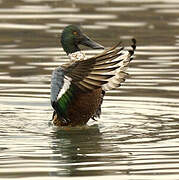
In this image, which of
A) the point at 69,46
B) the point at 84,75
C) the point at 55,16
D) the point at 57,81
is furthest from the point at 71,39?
the point at 55,16

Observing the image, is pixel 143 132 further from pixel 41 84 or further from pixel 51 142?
pixel 41 84

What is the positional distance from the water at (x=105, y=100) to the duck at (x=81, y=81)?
0.68 ft

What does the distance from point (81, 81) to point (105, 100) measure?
2.32 meters

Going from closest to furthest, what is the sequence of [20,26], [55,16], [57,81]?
[57,81]
[20,26]
[55,16]

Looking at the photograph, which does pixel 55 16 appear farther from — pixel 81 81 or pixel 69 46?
pixel 81 81

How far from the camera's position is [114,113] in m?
12.9

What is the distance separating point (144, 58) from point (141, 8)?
201 inches

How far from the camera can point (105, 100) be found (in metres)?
13.8

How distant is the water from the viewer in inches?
391

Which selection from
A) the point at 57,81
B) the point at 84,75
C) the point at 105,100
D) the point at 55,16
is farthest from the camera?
the point at 55,16

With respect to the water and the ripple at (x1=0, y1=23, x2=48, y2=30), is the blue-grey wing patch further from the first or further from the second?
the ripple at (x1=0, y1=23, x2=48, y2=30)

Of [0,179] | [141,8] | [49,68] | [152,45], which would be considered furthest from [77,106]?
[141,8]

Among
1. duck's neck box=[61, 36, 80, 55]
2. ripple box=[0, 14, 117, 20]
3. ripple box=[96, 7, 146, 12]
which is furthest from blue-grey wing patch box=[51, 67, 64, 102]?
ripple box=[96, 7, 146, 12]

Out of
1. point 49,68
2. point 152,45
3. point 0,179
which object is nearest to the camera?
point 0,179
